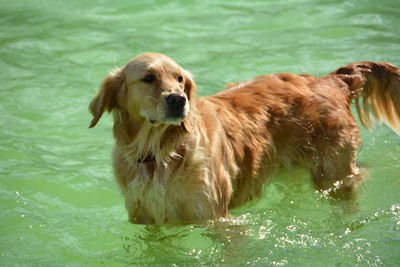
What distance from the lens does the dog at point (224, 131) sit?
5.05 metres

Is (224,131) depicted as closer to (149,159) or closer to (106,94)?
(149,159)

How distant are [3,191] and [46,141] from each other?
4.05ft

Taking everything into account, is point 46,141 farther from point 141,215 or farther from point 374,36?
point 374,36

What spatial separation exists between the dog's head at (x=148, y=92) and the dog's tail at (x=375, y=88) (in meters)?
1.86

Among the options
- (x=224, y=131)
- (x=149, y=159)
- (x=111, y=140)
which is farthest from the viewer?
(x=111, y=140)

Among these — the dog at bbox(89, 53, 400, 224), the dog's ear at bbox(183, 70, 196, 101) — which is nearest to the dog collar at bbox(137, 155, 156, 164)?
the dog at bbox(89, 53, 400, 224)

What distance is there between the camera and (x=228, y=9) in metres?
11.8

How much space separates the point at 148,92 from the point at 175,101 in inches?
11.4

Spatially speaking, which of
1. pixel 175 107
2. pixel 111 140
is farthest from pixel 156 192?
pixel 111 140

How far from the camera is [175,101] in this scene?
15.8ft

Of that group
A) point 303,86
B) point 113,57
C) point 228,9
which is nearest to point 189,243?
point 303,86

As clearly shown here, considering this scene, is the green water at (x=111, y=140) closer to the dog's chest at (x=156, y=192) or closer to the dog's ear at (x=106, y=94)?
the dog's chest at (x=156, y=192)

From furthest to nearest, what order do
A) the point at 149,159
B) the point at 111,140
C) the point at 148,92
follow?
the point at 111,140 < the point at 149,159 < the point at 148,92

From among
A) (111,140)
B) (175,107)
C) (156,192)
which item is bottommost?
(111,140)
